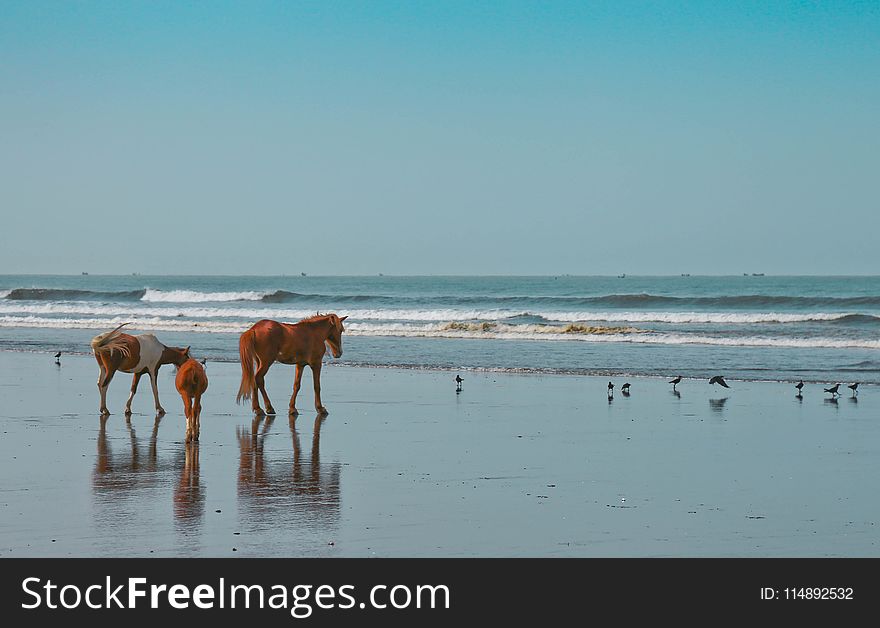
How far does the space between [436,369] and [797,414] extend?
8945 mm

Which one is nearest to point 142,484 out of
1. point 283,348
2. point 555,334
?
point 283,348

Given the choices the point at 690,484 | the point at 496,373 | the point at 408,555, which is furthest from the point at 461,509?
the point at 496,373

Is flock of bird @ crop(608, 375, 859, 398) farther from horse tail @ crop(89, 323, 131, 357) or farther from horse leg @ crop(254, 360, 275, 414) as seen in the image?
horse tail @ crop(89, 323, 131, 357)

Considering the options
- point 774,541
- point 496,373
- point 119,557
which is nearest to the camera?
point 119,557

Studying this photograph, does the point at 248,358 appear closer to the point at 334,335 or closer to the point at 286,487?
the point at 334,335

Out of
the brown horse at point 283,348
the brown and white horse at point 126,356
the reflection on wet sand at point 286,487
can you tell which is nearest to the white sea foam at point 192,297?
the brown horse at point 283,348

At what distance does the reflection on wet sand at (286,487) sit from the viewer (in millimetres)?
8170

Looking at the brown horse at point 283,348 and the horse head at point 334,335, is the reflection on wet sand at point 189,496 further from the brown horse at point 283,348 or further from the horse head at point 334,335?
the horse head at point 334,335

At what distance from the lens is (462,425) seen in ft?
44.3

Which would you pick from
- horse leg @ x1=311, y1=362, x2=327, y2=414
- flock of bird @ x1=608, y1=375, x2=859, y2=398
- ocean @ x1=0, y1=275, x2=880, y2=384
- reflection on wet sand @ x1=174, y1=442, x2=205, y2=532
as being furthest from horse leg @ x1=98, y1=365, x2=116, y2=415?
ocean @ x1=0, y1=275, x2=880, y2=384

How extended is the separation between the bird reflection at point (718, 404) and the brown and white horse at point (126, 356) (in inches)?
282

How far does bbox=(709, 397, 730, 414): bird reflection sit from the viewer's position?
50.1 ft

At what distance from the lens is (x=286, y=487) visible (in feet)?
30.9
